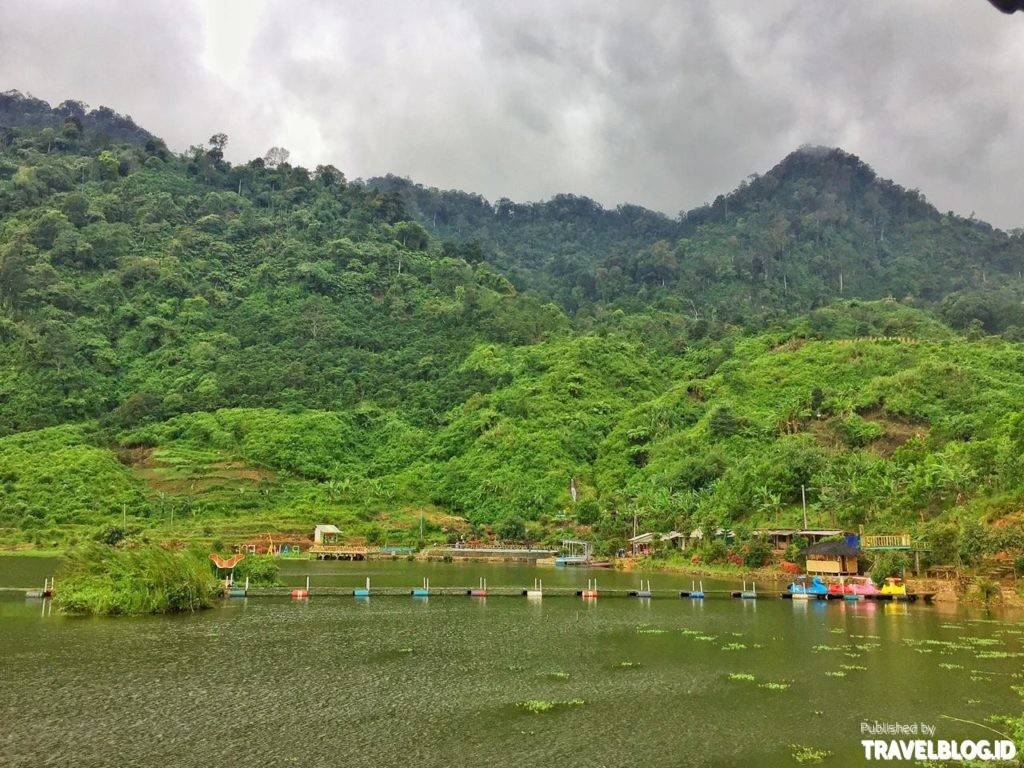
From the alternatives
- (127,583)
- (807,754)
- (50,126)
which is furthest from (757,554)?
(50,126)

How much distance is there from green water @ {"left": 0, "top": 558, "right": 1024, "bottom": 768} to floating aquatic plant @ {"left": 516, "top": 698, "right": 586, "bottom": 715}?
35cm

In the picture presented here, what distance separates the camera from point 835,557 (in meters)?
49.2

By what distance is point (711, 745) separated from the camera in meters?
17.5

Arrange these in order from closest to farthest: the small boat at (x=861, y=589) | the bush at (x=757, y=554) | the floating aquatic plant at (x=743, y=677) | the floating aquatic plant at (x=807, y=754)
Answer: the floating aquatic plant at (x=807, y=754), the floating aquatic plant at (x=743, y=677), the small boat at (x=861, y=589), the bush at (x=757, y=554)

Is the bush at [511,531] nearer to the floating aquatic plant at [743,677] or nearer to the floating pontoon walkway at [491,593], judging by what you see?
the floating pontoon walkway at [491,593]

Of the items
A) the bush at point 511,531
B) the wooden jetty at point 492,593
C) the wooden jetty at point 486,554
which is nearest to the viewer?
the wooden jetty at point 492,593

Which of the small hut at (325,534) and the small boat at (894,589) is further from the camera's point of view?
the small hut at (325,534)

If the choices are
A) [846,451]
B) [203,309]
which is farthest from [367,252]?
[846,451]

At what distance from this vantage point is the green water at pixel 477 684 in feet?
56.6

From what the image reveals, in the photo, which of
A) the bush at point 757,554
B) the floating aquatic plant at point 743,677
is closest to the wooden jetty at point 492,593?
the bush at point 757,554

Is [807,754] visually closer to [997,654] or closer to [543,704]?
[543,704]

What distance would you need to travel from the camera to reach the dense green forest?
76.9 m

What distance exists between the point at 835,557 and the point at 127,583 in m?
42.9

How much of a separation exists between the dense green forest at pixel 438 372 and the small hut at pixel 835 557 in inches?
210
